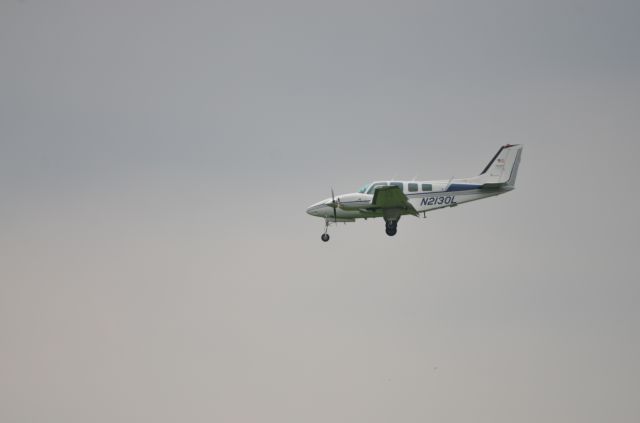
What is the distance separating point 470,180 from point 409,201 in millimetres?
4177

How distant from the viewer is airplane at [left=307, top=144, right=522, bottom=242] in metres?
55.8

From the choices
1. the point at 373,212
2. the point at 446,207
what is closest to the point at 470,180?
the point at 446,207

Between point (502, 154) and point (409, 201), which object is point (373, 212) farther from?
point (502, 154)

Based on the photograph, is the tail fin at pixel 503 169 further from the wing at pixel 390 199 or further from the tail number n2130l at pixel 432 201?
the wing at pixel 390 199

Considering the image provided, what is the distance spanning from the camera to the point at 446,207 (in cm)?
5628

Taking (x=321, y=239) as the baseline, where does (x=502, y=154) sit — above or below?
above

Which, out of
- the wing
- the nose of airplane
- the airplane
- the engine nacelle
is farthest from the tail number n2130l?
the nose of airplane

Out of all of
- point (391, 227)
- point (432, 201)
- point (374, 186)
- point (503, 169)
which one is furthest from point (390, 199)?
point (503, 169)

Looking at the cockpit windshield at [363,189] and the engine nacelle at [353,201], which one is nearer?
the engine nacelle at [353,201]

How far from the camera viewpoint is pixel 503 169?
56.6m

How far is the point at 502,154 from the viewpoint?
57.0 metres

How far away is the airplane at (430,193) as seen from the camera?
5575 centimetres

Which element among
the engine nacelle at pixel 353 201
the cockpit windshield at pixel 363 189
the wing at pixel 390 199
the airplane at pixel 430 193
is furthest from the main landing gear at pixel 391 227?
the cockpit windshield at pixel 363 189

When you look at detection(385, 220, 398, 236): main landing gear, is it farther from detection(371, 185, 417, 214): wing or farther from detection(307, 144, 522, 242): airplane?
detection(371, 185, 417, 214): wing
